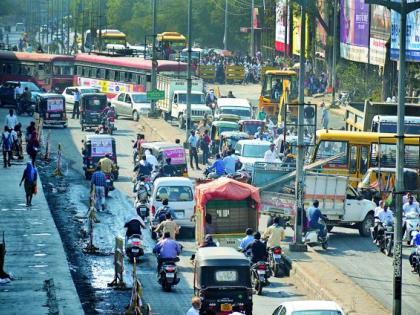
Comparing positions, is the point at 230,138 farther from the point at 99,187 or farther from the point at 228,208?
the point at 228,208

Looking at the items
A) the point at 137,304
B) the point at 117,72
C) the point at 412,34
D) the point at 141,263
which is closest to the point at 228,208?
the point at 141,263

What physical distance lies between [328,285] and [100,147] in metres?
20.5

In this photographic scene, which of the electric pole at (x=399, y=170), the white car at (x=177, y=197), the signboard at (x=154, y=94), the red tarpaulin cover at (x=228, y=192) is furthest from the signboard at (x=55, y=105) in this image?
the electric pole at (x=399, y=170)

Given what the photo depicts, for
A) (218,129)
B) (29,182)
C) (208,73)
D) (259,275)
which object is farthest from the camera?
(208,73)

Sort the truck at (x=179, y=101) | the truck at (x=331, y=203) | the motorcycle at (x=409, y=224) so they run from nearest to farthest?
the motorcycle at (x=409, y=224) → the truck at (x=331, y=203) → the truck at (x=179, y=101)

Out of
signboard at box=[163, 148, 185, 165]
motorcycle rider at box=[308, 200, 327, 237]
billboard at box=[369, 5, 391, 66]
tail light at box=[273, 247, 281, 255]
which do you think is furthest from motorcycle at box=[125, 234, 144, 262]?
billboard at box=[369, 5, 391, 66]

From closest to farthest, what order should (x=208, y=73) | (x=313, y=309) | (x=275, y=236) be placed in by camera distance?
(x=313, y=309) < (x=275, y=236) < (x=208, y=73)

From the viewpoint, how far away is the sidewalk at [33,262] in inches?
1102

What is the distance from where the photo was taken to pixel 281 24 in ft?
345

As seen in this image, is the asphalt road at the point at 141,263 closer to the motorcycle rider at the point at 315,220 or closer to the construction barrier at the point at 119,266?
the construction barrier at the point at 119,266

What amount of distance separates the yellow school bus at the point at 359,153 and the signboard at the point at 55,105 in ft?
78.9

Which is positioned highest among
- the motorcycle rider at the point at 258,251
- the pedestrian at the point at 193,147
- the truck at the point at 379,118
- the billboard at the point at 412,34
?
the billboard at the point at 412,34

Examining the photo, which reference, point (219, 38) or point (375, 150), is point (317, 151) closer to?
point (375, 150)

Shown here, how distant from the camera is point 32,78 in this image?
86500 millimetres
